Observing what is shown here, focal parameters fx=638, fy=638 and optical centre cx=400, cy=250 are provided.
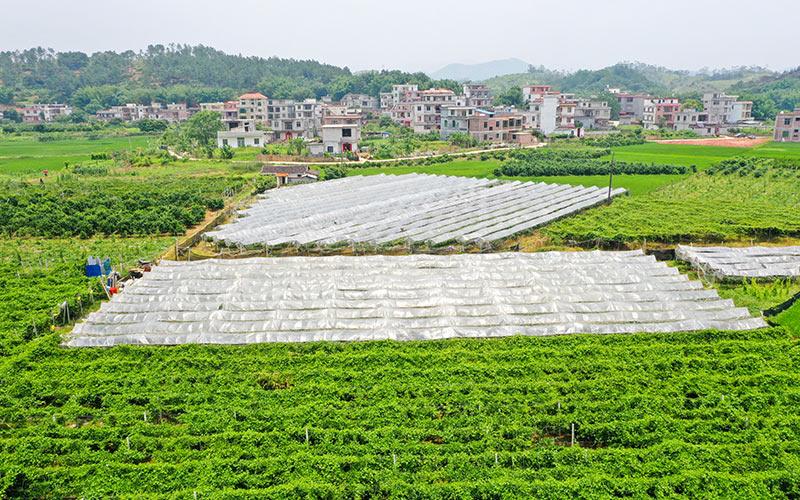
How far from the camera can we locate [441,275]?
1752cm

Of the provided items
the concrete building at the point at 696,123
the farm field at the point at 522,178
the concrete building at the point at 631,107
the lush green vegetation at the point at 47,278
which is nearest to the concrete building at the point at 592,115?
the concrete building at the point at 696,123

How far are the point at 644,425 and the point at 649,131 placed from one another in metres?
61.9

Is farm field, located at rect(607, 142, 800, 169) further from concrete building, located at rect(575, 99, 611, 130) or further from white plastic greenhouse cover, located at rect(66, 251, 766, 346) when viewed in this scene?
white plastic greenhouse cover, located at rect(66, 251, 766, 346)

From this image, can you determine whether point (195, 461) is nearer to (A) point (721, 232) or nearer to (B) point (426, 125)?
(A) point (721, 232)

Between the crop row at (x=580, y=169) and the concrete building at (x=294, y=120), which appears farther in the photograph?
the concrete building at (x=294, y=120)

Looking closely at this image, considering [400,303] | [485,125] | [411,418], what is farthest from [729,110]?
[411,418]

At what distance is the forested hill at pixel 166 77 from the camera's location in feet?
309

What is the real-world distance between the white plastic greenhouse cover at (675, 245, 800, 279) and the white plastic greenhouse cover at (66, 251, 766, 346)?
7.28 feet

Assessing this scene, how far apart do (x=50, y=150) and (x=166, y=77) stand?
64073 millimetres

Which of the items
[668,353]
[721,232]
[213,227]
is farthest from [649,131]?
[668,353]

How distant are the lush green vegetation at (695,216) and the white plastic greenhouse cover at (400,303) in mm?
4428

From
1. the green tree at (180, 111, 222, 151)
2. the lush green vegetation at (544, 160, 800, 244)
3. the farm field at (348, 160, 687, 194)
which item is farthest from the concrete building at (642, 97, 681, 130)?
the green tree at (180, 111, 222, 151)

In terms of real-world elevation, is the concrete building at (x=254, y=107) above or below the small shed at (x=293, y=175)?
above

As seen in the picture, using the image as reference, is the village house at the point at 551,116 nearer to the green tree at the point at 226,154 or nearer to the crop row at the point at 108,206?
the green tree at the point at 226,154
